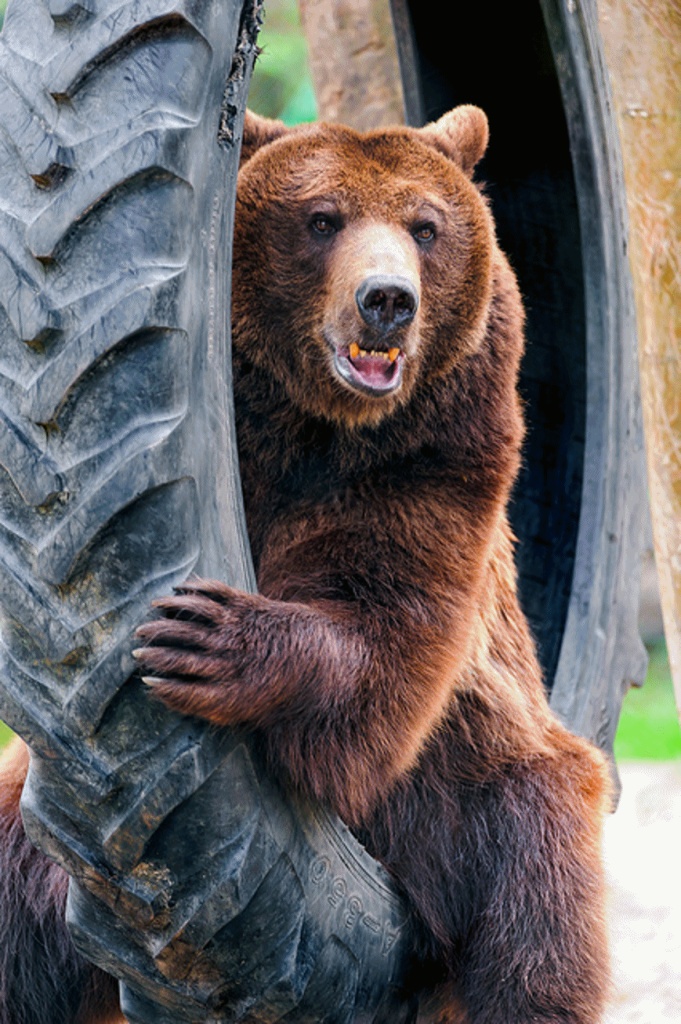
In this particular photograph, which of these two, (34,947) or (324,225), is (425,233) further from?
(34,947)

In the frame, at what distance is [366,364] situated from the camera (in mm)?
2795

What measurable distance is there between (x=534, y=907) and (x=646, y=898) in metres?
2.86

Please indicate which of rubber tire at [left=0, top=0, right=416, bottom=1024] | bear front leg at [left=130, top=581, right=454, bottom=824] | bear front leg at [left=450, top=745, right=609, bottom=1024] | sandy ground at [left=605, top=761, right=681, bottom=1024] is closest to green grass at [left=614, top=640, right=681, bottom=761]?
sandy ground at [left=605, top=761, right=681, bottom=1024]

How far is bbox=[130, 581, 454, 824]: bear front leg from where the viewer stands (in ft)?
6.48

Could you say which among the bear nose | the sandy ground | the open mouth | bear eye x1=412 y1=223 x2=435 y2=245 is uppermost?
bear eye x1=412 y1=223 x2=435 y2=245

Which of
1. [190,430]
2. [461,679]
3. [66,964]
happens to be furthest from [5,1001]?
[190,430]

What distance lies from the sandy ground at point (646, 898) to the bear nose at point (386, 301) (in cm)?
152

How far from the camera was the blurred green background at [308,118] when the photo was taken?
31.2 feet

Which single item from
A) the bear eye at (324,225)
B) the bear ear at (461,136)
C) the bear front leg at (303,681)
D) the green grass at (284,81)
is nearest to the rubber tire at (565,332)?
the bear ear at (461,136)

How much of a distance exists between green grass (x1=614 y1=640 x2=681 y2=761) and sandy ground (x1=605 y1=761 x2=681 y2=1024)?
93cm

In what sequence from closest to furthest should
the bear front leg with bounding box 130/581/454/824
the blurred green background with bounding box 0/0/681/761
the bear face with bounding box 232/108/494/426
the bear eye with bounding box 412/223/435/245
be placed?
the bear front leg with bounding box 130/581/454/824
the bear face with bounding box 232/108/494/426
the bear eye with bounding box 412/223/435/245
the blurred green background with bounding box 0/0/681/761

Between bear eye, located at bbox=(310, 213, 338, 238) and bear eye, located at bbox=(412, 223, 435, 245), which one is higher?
bear eye, located at bbox=(310, 213, 338, 238)

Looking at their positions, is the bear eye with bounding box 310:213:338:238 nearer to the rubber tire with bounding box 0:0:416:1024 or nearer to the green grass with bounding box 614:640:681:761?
the rubber tire with bounding box 0:0:416:1024

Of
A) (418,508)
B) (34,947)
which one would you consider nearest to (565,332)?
(418,508)
